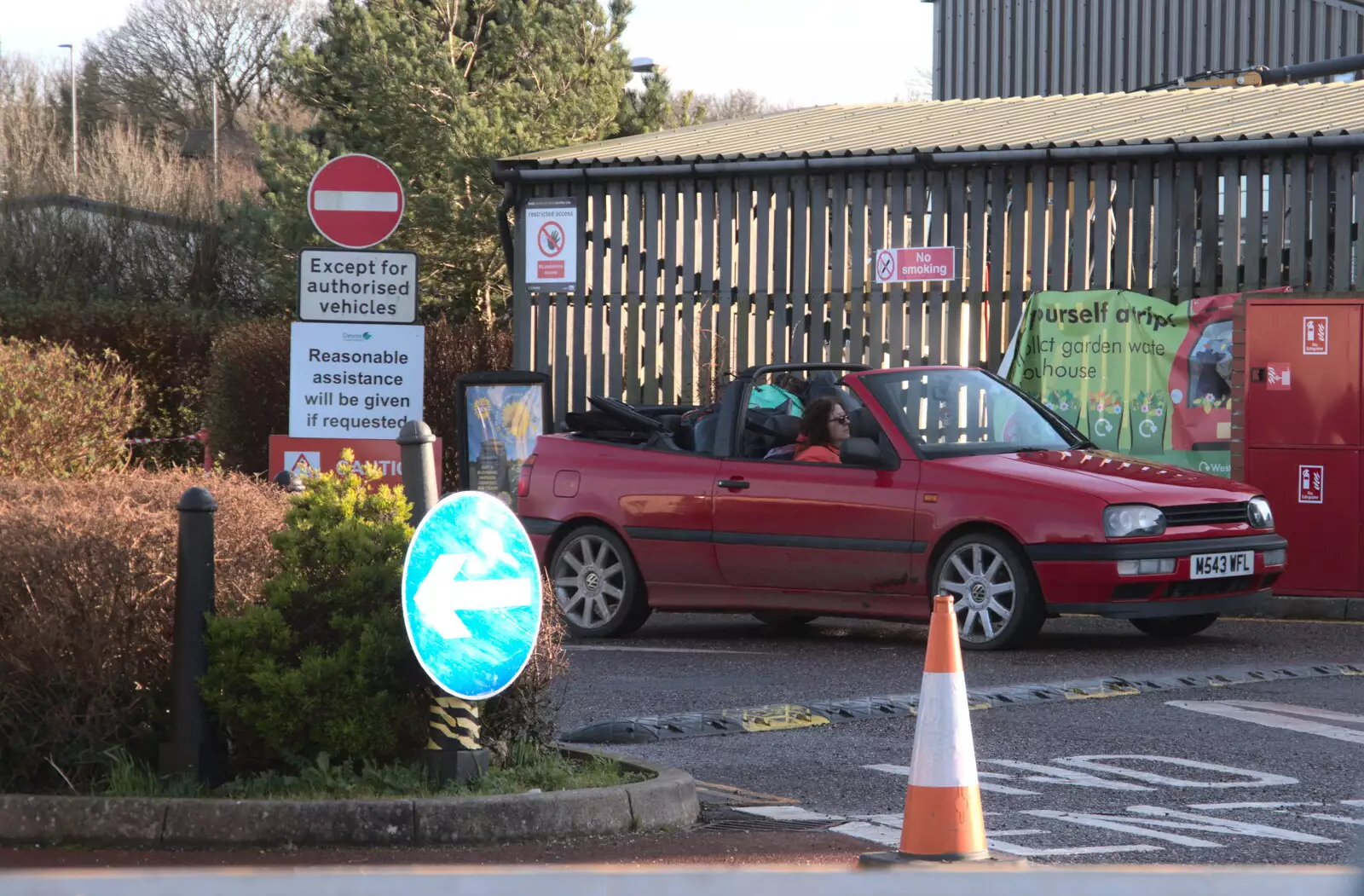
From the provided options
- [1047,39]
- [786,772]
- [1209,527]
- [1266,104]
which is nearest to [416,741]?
[786,772]

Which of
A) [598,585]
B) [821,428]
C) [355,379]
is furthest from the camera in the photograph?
[598,585]

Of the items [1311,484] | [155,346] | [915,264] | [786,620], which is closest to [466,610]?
[786,620]

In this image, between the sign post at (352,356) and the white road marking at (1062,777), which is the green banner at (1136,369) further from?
the white road marking at (1062,777)

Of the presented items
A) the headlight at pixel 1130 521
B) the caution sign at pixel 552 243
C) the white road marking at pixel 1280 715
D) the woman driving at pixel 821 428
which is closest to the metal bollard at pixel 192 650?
the white road marking at pixel 1280 715

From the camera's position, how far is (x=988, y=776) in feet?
23.6

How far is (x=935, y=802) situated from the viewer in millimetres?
5383

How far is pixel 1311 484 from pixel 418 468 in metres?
9.29

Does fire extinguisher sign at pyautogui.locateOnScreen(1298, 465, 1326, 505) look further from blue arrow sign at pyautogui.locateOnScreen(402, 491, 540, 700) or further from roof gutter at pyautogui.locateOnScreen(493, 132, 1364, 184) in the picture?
blue arrow sign at pyautogui.locateOnScreen(402, 491, 540, 700)

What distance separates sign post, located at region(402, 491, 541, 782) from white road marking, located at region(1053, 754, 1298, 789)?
2389 mm

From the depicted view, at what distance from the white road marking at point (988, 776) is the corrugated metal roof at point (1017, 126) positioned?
1007 centimetres

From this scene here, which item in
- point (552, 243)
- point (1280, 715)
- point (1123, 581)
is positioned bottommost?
point (1280, 715)

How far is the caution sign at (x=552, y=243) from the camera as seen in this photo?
747 inches

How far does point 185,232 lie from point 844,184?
18781 mm

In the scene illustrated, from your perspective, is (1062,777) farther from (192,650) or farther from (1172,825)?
(192,650)
